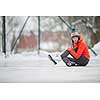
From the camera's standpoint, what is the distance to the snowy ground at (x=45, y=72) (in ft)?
21.1

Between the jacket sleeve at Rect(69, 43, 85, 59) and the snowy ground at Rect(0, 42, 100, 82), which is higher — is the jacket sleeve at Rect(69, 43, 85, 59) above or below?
above

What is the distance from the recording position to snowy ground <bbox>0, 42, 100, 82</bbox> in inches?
253

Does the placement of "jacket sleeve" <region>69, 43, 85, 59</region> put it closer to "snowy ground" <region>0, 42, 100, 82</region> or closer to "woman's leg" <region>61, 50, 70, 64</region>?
"woman's leg" <region>61, 50, 70, 64</region>

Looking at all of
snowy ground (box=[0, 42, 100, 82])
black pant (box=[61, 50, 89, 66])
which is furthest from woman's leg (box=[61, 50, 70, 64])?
snowy ground (box=[0, 42, 100, 82])

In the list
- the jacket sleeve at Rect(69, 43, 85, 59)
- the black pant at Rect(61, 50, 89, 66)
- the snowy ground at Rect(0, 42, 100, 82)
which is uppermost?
the jacket sleeve at Rect(69, 43, 85, 59)

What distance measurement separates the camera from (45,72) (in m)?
6.44

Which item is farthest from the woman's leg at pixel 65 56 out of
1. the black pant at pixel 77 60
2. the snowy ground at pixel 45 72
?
the snowy ground at pixel 45 72

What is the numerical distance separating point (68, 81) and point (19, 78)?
69cm

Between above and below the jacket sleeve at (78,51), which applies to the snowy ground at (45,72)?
below

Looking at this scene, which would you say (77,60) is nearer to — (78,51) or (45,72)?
(78,51)

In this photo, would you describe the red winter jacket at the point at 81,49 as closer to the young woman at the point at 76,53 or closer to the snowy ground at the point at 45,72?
the young woman at the point at 76,53

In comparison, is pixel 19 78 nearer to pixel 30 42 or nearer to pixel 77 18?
pixel 30 42
